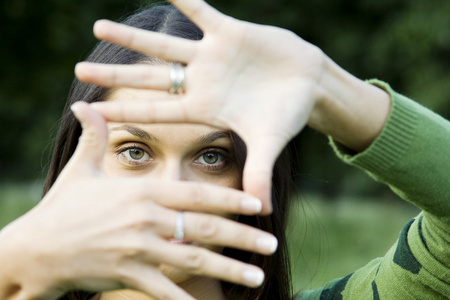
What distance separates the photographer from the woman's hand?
65.4 inches

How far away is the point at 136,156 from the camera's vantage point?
2.32 metres

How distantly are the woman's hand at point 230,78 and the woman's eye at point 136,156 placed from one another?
0.63 m

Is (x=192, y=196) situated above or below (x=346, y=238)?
above

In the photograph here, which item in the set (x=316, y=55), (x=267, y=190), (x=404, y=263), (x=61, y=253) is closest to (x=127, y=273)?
(x=61, y=253)

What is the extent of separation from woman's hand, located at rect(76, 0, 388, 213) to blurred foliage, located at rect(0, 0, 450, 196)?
8768mm

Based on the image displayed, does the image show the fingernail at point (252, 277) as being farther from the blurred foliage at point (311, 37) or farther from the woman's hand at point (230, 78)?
the blurred foliage at point (311, 37)

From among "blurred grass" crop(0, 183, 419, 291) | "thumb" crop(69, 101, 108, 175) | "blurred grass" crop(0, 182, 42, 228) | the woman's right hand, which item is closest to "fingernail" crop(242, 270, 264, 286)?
the woman's right hand

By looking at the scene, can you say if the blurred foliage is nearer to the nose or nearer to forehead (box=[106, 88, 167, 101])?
forehead (box=[106, 88, 167, 101])

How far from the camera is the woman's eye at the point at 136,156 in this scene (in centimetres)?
231

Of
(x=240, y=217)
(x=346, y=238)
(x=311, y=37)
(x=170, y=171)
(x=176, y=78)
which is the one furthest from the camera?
(x=311, y=37)

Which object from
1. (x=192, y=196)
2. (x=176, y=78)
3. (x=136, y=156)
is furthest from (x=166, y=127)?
(x=192, y=196)

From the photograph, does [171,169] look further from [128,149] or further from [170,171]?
[128,149]

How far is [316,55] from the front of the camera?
5.90 feet

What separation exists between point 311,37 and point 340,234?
4.30 meters
